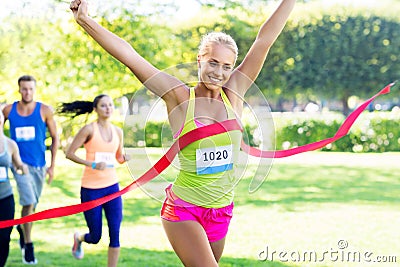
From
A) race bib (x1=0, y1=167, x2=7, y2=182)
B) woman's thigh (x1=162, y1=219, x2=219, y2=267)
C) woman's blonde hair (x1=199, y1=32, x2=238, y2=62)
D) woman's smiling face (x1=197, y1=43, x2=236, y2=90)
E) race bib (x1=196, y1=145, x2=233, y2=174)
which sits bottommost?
woman's thigh (x1=162, y1=219, x2=219, y2=267)

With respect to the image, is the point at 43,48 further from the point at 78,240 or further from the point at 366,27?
the point at 366,27

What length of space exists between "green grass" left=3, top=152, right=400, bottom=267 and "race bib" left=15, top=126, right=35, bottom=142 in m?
1.14

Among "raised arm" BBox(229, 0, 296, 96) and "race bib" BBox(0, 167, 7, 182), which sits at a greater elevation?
"raised arm" BBox(229, 0, 296, 96)

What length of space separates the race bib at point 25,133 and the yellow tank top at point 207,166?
3.89 metres

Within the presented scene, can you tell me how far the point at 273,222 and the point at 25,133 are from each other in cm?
375

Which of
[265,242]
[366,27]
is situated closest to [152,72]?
[265,242]

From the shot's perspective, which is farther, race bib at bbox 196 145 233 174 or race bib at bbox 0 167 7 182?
race bib at bbox 0 167 7 182

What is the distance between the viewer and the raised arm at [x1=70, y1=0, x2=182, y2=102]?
9.86ft

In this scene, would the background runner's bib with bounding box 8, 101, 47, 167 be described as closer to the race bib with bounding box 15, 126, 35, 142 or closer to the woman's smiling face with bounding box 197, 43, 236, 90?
the race bib with bounding box 15, 126, 35, 142

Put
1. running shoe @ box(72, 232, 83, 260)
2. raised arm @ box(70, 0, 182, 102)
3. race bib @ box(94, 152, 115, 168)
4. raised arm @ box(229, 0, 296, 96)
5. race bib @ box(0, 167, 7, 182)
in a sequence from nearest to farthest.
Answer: raised arm @ box(70, 0, 182, 102) < raised arm @ box(229, 0, 296, 96) < race bib @ box(0, 167, 7, 182) < race bib @ box(94, 152, 115, 168) < running shoe @ box(72, 232, 83, 260)

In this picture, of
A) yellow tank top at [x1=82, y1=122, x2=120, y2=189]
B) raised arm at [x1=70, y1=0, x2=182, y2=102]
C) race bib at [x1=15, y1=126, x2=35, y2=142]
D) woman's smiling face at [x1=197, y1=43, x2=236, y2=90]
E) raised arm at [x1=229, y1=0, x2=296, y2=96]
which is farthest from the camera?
Answer: race bib at [x1=15, y1=126, x2=35, y2=142]

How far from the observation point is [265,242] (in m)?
7.98

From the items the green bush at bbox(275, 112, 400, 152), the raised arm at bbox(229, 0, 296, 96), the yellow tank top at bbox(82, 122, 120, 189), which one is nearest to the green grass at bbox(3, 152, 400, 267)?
the raised arm at bbox(229, 0, 296, 96)

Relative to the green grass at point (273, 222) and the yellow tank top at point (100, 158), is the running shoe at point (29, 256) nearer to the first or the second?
the green grass at point (273, 222)
